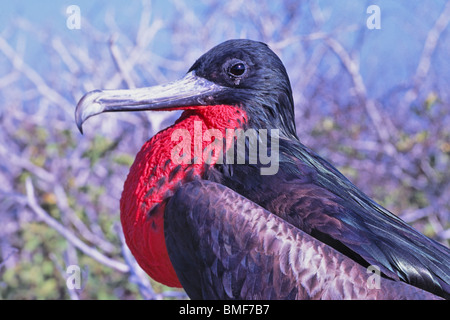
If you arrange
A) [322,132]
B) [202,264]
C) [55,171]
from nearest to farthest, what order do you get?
[202,264], [55,171], [322,132]

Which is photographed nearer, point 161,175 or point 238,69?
point 161,175

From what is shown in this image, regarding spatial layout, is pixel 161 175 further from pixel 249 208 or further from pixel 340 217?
pixel 340 217

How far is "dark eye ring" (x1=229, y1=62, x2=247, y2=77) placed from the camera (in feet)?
6.50

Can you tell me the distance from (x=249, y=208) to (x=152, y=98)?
57 centimetres

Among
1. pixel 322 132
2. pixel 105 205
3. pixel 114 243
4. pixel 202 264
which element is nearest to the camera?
pixel 202 264

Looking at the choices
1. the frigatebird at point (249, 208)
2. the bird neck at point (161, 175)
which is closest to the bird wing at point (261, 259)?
the frigatebird at point (249, 208)

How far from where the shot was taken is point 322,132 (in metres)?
4.04

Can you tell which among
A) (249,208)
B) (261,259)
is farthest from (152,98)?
(261,259)

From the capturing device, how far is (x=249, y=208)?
1587 mm

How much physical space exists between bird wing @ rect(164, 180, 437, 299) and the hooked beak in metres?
0.44

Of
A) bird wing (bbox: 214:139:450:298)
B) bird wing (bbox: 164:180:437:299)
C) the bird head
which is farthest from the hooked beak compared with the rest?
bird wing (bbox: 164:180:437:299)
